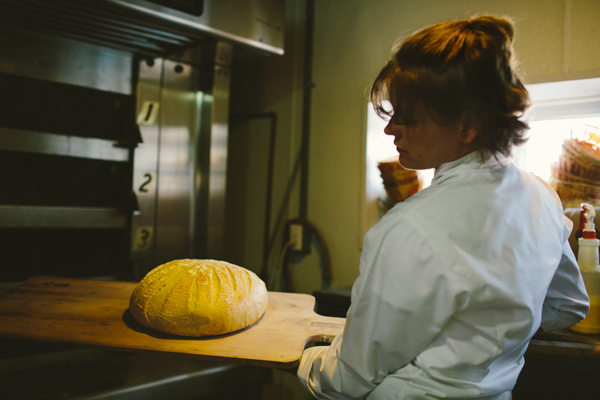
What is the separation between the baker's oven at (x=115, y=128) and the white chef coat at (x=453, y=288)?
129cm

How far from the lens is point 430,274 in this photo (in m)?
0.61

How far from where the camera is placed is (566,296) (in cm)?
90

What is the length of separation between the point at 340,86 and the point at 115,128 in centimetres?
120

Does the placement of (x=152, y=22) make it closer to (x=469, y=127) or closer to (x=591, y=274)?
(x=469, y=127)

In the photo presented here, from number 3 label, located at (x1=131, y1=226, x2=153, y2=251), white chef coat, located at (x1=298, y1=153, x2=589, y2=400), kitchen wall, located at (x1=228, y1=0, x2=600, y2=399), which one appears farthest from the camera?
number 3 label, located at (x1=131, y1=226, x2=153, y2=251)

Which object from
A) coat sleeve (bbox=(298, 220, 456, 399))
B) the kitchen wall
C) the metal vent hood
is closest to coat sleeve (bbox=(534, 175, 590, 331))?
coat sleeve (bbox=(298, 220, 456, 399))

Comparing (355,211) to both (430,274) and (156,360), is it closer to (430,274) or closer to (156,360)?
(156,360)

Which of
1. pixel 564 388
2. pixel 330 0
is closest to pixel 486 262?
pixel 564 388

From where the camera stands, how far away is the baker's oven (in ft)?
4.91

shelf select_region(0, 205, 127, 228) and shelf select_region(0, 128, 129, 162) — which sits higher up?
shelf select_region(0, 128, 129, 162)

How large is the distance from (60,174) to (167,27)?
78 centimetres

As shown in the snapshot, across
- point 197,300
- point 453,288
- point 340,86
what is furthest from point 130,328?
point 340,86

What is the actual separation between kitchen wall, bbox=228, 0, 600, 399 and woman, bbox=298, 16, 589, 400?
3.99 feet

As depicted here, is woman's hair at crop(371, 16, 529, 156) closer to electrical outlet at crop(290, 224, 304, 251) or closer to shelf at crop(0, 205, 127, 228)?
shelf at crop(0, 205, 127, 228)
